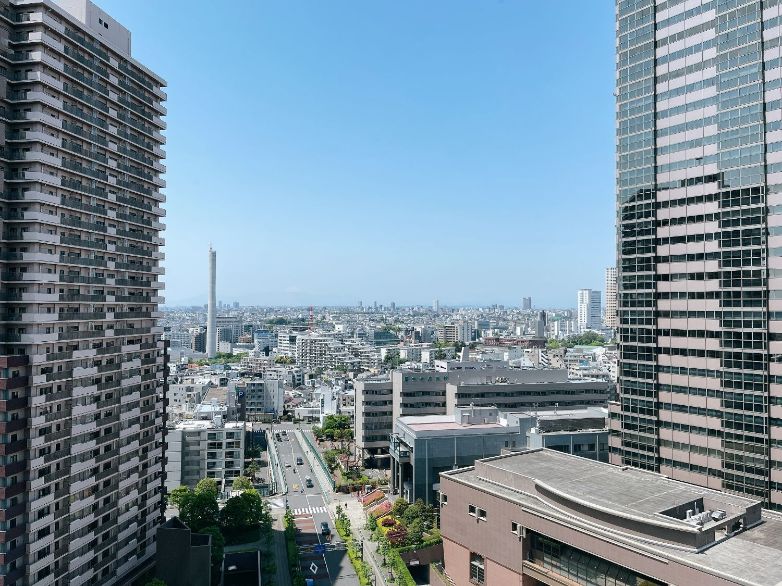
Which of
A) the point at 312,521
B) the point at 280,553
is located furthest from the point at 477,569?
the point at 312,521

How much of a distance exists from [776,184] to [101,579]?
50.8 m

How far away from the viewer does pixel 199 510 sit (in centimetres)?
5319

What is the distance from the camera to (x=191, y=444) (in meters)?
69.7

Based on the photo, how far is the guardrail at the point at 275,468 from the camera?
7281 cm

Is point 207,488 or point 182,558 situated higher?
point 207,488

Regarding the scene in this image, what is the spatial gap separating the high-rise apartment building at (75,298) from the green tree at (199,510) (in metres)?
6.34

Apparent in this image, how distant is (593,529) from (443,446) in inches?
1209

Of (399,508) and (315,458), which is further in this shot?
(315,458)

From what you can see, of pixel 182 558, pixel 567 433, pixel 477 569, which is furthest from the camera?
pixel 567 433

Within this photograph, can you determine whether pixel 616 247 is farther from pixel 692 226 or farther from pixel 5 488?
pixel 5 488

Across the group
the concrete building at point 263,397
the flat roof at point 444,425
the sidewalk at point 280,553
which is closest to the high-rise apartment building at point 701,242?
the flat roof at point 444,425

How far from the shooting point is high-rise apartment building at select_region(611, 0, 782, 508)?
42656 mm

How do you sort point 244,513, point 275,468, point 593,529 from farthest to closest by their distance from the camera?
point 275,468
point 244,513
point 593,529

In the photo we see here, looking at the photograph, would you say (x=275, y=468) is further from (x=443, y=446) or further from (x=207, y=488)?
(x=443, y=446)
